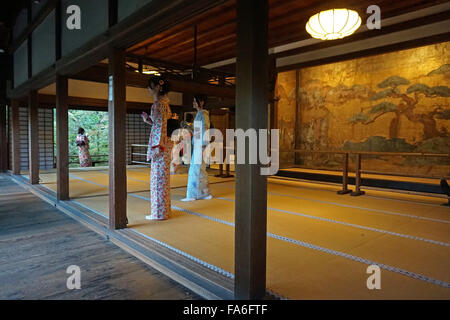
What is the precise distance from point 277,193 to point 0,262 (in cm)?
392

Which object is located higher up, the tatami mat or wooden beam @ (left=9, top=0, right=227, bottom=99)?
wooden beam @ (left=9, top=0, right=227, bottom=99)

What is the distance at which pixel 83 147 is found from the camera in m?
9.36

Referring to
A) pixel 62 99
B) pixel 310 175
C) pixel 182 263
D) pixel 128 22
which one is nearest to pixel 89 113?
pixel 62 99

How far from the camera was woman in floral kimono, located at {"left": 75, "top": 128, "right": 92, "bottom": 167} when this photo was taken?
9211 millimetres

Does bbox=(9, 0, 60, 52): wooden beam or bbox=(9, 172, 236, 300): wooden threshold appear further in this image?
bbox=(9, 0, 60, 52): wooden beam

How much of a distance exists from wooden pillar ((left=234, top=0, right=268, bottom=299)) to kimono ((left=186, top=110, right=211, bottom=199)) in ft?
9.21

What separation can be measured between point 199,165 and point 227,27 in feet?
8.37

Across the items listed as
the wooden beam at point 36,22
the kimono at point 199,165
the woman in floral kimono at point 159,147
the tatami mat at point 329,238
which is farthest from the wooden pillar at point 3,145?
the woman in floral kimono at point 159,147

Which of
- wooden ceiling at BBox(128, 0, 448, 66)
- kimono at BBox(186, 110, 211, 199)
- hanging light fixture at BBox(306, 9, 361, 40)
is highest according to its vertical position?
wooden ceiling at BBox(128, 0, 448, 66)

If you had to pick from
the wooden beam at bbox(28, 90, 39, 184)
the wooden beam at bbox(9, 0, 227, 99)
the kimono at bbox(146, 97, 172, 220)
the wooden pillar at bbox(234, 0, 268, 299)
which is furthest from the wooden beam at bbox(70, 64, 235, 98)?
the wooden pillar at bbox(234, 0, 268, 299)

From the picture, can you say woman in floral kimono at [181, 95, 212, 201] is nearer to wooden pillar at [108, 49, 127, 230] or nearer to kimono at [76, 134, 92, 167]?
wooden pillar at [108, 49, 127, 230]

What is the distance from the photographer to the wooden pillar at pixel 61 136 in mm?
4203

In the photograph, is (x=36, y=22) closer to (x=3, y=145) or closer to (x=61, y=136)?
(x=61, y=136)
